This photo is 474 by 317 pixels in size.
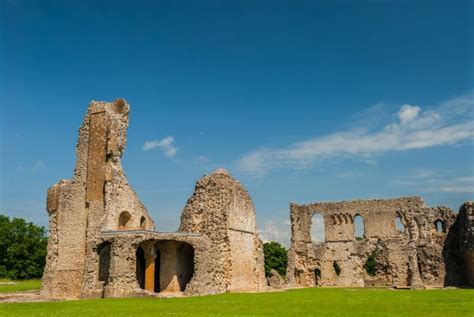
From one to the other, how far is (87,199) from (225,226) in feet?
26.6

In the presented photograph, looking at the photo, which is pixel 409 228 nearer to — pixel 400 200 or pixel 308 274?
pixel 400 200

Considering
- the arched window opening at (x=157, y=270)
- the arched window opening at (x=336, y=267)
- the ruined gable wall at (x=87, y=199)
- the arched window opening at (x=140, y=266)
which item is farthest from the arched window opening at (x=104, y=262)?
the arched window opening at (x=336, y=267)

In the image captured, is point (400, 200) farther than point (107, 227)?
Yes

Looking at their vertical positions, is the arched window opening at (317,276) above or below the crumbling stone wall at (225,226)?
below

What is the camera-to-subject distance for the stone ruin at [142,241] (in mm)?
24172

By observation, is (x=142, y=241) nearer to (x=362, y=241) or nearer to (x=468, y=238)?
(x=468, y=238)

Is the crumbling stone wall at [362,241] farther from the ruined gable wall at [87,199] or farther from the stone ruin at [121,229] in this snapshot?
the ruined gable wall at [87,199]

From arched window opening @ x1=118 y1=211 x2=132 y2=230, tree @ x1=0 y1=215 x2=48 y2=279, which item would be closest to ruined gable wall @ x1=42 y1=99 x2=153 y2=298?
arched window opening @ x1=118 y1=211 x2=132 y2=230

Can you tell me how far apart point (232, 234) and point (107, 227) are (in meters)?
A: 6.82

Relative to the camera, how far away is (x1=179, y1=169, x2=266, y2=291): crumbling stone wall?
26094mm

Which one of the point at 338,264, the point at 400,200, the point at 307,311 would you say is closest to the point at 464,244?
the point at 400,200

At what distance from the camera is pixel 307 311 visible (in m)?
14.1

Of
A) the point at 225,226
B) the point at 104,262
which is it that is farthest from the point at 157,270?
the point at 225,226

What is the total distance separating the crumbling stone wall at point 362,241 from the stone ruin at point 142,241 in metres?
2.04
